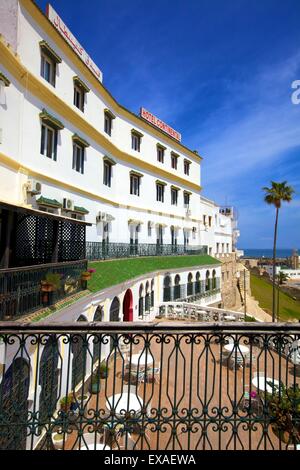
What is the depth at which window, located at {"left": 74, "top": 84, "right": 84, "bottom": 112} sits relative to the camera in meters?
16.2

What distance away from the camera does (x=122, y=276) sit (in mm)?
14750

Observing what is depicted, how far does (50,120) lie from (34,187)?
12.0 feet

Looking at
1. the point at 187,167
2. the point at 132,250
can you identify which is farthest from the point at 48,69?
the point at 187,167

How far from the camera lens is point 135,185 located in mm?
24766

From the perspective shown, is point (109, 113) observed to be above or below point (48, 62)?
above

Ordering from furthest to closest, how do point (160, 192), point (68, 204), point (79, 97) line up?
point (160, 192) → point (79, 97) → point (68, 204)

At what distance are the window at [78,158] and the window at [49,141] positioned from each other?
2086mm

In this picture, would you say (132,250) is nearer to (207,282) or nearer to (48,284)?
(207,282)

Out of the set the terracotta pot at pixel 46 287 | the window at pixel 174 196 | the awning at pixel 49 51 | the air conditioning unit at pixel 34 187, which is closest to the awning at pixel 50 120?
the awning at pixel 49 51

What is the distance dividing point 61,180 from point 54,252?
7.53 metres

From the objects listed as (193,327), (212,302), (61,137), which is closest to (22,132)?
(61,137)

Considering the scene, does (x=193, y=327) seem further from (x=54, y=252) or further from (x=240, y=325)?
(x=54, y=252)

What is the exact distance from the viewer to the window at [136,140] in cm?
2416

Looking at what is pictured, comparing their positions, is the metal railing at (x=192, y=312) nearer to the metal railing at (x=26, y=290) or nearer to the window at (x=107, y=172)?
the window at (x=107, y=172)
